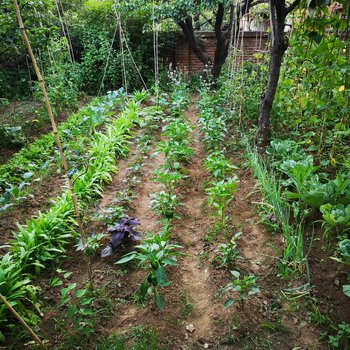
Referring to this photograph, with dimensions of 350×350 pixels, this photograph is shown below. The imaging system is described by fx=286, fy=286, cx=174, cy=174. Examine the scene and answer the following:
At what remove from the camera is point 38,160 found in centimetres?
422

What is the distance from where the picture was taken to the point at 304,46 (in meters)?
3.64

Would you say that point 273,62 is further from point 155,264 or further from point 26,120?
point 26,120

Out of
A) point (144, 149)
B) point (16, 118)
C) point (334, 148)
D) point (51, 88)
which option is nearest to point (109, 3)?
A: point (51, 88)

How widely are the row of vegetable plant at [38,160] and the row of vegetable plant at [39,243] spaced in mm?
334

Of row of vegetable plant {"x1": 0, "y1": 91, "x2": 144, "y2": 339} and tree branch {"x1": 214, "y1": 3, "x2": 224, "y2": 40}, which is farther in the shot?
tree branch {"x1": 214, "y1": 3, "x2": 224, "y2": 40}

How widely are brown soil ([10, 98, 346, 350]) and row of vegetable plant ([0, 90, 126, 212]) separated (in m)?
0.96

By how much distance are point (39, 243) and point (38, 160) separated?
6.68ft

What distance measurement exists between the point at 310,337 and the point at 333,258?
539 mm

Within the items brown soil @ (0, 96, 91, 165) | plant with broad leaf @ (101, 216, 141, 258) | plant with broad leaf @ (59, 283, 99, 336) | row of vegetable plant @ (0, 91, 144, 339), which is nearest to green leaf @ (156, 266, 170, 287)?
plant with broad leaf @ (59, 283, 99, 336)

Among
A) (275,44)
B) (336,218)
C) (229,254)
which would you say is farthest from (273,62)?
(229,254)

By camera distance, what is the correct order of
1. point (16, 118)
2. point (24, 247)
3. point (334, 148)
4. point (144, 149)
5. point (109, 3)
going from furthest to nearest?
point (109, 3) < point (16, 118) < point (144, 149) < point (334, 148) < point (24, 247)

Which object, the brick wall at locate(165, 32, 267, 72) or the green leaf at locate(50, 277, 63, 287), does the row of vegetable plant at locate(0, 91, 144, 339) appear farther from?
the brick wall at locate(165, 32, 267, 72)

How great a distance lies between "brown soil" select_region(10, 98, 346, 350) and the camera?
5.85ft

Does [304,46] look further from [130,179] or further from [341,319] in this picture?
[341,319]
